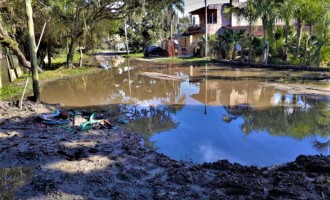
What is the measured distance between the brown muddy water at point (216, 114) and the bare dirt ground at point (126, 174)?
87 cm

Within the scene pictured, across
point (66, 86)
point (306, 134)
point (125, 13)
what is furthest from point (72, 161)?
point (125, 13)

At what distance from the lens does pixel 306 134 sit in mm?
8438

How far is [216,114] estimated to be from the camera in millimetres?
10805

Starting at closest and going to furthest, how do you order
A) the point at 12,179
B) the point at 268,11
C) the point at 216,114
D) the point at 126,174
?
the point at 12,179, the point at 126,174, the point at 216,114, the point at 268,11

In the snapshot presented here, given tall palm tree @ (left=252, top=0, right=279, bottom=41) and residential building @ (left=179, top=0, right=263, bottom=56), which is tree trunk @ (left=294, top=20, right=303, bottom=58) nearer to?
tall palm tree @ (left=252, top=0, right=279, bottom=41)

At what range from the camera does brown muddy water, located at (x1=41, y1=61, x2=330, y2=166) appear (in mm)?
7461

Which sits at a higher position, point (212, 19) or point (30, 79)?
point (212, 19)

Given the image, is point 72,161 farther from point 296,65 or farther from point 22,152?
point 296,65

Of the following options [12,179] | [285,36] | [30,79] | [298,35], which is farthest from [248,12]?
[12,179]

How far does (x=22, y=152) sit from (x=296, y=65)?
19146 millimetres

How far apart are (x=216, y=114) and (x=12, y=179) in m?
7.05

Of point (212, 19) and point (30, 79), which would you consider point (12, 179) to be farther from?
point (212, 19)

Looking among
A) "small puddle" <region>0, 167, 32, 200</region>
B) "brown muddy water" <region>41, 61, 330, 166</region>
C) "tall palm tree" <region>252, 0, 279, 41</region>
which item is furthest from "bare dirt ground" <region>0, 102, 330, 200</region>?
"tall palm tree" <region>252, 0, 279, 41</region>

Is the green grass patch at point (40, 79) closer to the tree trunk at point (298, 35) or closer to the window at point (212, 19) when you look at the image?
the tree trunk at point (298, 35)
